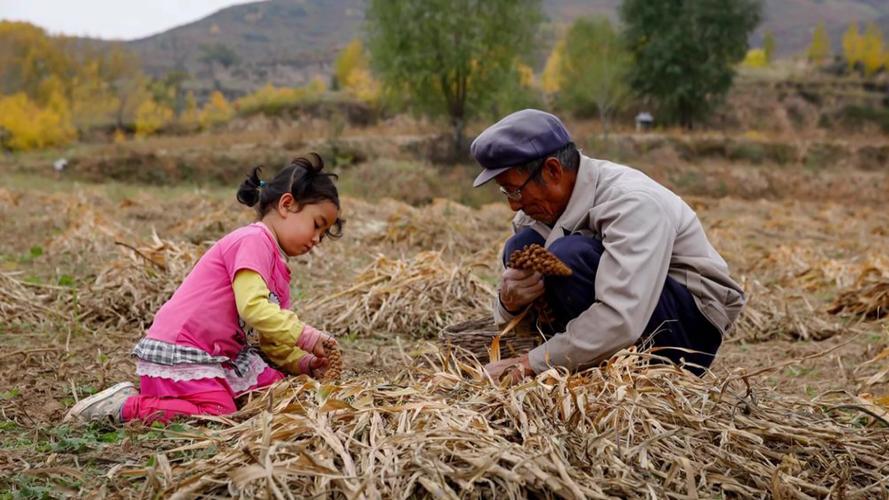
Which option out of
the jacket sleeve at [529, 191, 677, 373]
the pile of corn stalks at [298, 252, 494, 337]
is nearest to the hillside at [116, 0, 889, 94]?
the pile of corn stalks at [298, 252, 494, 337]

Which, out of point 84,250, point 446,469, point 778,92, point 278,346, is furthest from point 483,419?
point 778,92

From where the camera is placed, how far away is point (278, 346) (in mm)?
3266

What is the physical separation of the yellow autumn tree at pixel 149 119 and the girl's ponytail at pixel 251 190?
124 ft

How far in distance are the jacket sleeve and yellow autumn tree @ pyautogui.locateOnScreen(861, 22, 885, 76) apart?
53.8 m

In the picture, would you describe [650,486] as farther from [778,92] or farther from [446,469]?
[778,92]

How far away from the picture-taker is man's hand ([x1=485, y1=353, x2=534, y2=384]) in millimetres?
2842

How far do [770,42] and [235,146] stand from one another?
54.7 meters

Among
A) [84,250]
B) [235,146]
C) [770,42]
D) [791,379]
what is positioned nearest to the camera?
[791,379]

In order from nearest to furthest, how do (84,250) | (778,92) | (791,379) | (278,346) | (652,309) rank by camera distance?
(652,309) < (278,346) < (791,379) < (84,250) < (778,92)

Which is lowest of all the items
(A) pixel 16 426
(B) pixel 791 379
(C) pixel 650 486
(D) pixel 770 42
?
(D) pixel 770 42

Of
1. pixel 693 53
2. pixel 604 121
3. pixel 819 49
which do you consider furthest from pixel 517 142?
pixel 819 49

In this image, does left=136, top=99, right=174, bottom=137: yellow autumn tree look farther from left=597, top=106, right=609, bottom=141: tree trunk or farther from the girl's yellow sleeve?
the girl's yellow sleeve

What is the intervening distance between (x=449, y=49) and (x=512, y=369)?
25.0m

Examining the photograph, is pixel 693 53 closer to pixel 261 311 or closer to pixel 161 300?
pixel 161 300
